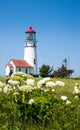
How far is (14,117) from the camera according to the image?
867cm

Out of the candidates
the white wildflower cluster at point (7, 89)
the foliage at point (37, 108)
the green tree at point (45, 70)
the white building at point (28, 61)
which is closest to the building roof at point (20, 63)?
the white building at point (28, 61)

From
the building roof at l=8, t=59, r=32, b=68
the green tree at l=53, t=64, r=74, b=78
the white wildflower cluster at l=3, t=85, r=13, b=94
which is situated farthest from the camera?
the building roof at l=8, t=59, r=32, b=68

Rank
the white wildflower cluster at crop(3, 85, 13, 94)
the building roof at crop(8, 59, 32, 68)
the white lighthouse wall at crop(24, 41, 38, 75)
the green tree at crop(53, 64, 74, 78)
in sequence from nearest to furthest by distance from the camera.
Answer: the white wildflower cluster at crop(3, 85, 13, 94) < the green tree at crop(53, 64, 74, 78) < the building roof at crop(8, 59, 32, 68) < the white lighthouse wall at crop(24, 41, 38, 75)

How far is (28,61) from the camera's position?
→ 107562 millimetres

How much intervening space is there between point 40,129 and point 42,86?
1.42m

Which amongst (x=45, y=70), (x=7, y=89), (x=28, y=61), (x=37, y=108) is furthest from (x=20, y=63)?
(x=7, y=89)

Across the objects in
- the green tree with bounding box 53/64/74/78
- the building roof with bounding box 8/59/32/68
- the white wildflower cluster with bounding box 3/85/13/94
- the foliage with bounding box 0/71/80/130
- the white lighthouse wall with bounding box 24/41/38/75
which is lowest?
the foliage with bounding box 0/71/80/130

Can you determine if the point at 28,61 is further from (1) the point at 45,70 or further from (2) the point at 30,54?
(1) the point at 45,70

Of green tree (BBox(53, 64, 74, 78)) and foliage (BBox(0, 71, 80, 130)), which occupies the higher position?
green tree (BBox(53, 64, 74, 78))

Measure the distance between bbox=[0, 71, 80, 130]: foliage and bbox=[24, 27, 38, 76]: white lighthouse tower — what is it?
3784 inches

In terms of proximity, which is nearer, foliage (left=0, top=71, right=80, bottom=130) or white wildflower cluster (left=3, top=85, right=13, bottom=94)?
foliage (left=0, top=71, right=80, bottom=130)

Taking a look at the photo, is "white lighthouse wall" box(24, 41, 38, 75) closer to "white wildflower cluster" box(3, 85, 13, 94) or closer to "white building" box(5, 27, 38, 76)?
"white building" box(5, 27, 38, 76)

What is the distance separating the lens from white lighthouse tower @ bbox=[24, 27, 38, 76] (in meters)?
107

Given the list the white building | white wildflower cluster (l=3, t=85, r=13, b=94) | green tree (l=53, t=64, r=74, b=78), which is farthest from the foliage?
the white building
